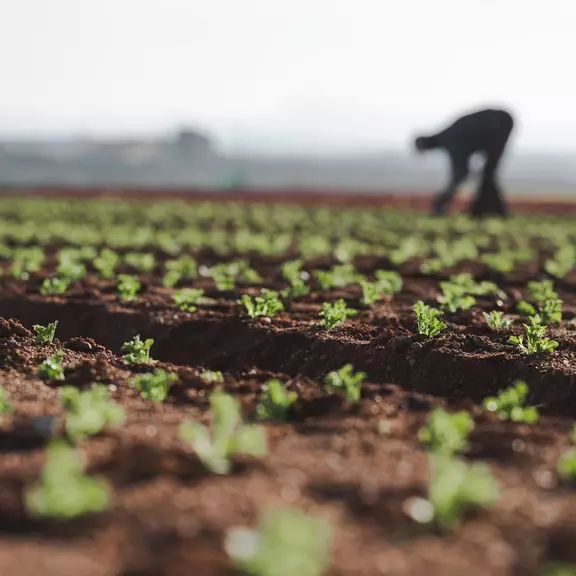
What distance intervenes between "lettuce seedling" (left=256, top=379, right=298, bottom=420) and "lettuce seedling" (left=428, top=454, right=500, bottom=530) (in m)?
1.56

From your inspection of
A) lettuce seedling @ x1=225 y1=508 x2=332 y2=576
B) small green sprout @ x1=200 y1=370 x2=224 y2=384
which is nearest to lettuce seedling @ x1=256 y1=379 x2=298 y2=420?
small green sprout @ x1=200 y1=370 x2=224 y2=384

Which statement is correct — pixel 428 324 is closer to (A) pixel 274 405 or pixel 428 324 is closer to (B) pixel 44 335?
(A) pixel 274 405

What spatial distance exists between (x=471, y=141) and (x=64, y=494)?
23.2m

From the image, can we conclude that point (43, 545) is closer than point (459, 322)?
Yes

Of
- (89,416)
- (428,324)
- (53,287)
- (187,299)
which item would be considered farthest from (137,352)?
(53,287)

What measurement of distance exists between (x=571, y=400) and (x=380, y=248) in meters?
→ 9.61

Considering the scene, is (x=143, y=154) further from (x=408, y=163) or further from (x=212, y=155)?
(x=408, y=163)

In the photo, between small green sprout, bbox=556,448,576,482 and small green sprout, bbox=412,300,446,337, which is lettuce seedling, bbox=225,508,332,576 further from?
small green sprout, bbox=412,300,446,337

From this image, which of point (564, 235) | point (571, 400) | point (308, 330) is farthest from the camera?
point (564, 235)

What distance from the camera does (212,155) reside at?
104 m

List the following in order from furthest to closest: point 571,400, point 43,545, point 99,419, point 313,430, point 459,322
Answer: point 459,322
point 571,400
point 313,430
point 99,419
point 43,545

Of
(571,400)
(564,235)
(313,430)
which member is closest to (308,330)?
(571,400)

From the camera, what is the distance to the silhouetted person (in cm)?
2541

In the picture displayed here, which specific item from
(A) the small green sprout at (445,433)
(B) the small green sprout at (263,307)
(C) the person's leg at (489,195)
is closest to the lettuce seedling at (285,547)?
(A) the small green sprout at (445,433)
